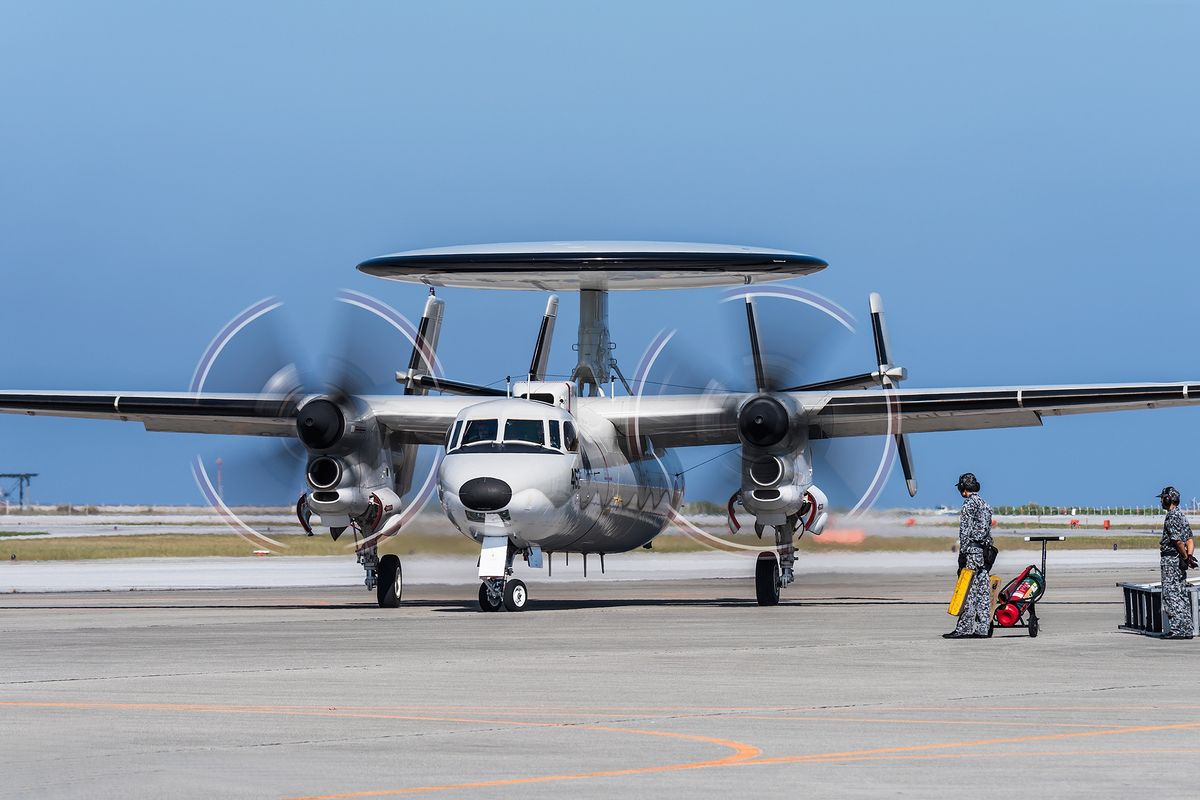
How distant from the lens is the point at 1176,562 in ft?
68.3

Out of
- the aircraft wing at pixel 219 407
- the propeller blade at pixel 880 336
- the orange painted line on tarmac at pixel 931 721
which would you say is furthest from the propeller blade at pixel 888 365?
the orange painted line on tarmac at pixel 931 721

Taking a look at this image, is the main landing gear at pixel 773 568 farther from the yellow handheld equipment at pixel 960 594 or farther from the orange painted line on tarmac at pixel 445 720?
the orange painted line on tarmac at pixel 445 720

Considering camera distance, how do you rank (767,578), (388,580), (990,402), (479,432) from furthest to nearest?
(767,578) < (388,580) < (990,402) < (479,432)

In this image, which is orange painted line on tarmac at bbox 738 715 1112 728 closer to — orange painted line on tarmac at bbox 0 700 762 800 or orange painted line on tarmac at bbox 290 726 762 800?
orange painted line on tarmac at bbox 0 700 762 800

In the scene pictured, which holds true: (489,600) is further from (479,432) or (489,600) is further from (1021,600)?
(1021,600)

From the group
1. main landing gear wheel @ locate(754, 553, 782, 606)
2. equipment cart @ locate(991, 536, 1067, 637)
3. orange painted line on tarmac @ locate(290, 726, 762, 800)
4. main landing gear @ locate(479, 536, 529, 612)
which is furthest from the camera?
main landing gear wheel @ locate(754, 553, 782, 606)

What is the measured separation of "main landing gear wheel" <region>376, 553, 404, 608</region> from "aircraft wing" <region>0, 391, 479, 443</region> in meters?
2.53

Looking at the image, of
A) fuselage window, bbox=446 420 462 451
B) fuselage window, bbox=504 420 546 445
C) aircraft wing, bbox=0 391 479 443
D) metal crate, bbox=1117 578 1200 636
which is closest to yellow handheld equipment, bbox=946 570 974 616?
metal crate, bbox=1117 578 1200 636

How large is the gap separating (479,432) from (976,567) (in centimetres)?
984

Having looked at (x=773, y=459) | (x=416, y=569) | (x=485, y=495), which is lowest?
(x=416, y=569)

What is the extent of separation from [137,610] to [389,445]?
18.6ft

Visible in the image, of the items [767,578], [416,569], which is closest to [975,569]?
[767,578]

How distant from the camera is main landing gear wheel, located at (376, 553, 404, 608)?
31656 millimetres

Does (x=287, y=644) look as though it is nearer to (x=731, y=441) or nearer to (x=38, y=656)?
(x=38, y=656)
